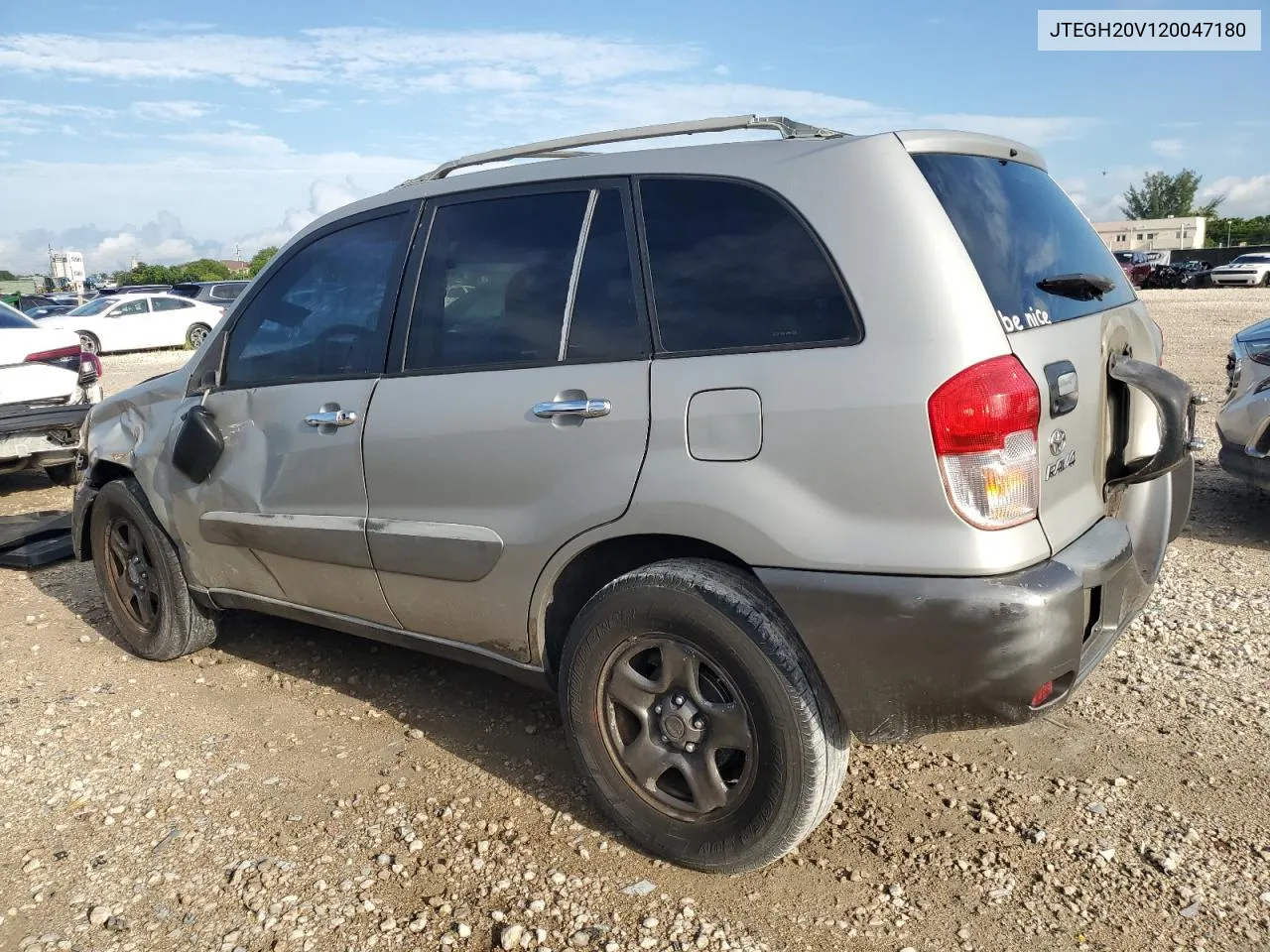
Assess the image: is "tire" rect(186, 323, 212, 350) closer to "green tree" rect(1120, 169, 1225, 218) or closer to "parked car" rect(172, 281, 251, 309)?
"parked car" rect(172, 281, 251, 309)

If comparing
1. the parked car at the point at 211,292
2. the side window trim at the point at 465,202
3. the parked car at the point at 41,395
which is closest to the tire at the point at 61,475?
the parked car at the point at 41,395

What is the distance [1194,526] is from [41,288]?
88218 millimetres

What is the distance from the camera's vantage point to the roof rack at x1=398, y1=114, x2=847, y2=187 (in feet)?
9.11

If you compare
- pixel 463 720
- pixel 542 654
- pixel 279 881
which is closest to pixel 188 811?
pixel 279 881

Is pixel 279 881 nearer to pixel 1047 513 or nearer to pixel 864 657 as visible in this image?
pixel 864 657

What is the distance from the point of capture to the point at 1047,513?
2379 millimetres

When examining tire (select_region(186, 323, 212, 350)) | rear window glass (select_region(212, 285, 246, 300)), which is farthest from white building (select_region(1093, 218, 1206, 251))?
tire (select_region(186, 323, 212, 350))

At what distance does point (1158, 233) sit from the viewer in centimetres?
8225

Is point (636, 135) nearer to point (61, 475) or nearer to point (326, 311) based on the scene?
point (326, 311)

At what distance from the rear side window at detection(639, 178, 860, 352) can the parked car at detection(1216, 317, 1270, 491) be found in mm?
3877

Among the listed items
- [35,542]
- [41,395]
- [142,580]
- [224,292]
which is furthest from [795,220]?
[224,292]

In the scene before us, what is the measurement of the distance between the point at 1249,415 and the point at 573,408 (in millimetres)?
4259

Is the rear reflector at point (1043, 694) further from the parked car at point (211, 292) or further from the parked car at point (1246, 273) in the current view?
the parked car at point (1246, 273)

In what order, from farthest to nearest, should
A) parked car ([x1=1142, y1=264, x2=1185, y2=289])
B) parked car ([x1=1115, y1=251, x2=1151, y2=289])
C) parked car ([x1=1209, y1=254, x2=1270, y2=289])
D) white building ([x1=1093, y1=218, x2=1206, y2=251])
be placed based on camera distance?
white building ([x1=1093, y1=218, x2=1206, y2=251])
parked car ([x1=1115, y1=251, x2=1151, y2=289])
parked car ([x1=1142, y1=264, x2=1185, y2=289])
parked car ([x1=1209, y1=254, x2=1270, y2=289])
